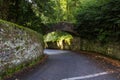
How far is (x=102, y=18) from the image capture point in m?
15.8

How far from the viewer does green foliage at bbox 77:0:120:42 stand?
A: 1398cm

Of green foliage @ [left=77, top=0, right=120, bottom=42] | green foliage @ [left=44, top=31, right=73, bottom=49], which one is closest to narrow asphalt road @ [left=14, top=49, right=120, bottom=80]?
green foliage @ [left=77, top=0, right=120, bottom=42]

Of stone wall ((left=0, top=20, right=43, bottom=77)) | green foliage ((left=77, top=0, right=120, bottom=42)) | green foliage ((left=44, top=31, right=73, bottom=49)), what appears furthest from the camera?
green foliage ((left=44, top=31, right=73, bottom=49))

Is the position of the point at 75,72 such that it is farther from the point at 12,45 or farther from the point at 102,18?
the point at 102,18

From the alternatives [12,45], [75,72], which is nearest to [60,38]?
[75,72]

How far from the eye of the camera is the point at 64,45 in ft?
107

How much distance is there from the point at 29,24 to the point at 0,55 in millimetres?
10532

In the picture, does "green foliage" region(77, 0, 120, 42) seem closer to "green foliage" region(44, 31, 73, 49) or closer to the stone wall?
the stone wall

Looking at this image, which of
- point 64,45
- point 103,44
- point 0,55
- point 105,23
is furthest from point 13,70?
point 64,45

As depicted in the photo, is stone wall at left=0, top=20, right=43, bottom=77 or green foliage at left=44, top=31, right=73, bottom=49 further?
green foliage at left=44, top=31, right=73, bottom=49

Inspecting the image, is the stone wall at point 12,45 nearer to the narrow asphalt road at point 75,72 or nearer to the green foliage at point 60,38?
the narrow asphalt road at point 75,72

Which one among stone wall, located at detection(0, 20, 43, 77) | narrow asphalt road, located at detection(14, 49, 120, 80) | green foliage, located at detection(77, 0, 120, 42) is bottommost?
narrow asphalt road, located at detection(14, 49, 120, 80)

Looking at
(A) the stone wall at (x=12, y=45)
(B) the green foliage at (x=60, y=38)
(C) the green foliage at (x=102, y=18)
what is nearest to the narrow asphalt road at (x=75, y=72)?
(A) the stone wall at (x=12, y=45)

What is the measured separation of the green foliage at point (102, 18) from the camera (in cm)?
1398
